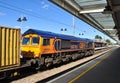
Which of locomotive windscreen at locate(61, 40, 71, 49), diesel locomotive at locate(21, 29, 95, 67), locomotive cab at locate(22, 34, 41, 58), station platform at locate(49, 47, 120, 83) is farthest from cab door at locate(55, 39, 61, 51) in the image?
locomotive cab at locate(22, 34, 41, 58)

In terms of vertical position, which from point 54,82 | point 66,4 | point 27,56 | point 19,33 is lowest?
point 54,82

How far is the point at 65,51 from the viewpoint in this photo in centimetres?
2539

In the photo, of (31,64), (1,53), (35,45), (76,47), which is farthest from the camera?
(76,47)

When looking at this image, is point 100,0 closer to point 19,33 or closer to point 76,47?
point 76,47

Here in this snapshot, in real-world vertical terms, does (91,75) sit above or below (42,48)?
below

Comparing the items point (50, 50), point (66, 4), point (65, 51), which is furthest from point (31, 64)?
A: point (66, 4)

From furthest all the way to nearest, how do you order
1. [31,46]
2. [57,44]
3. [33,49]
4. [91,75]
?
[57,44] → [31,46] → [33,49] → [91,75]

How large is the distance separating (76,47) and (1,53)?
19.3 m

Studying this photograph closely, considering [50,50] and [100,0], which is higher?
[100,0]

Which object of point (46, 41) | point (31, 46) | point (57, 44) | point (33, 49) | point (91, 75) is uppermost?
point (46, 41)

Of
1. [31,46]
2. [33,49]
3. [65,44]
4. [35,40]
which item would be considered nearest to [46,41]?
[35,40]

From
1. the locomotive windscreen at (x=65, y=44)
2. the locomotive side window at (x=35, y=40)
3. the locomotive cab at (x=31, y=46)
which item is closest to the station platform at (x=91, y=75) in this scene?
the locomotive cab at (x=31, y=46)

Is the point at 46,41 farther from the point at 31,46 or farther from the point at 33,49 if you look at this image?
the point at 33,49

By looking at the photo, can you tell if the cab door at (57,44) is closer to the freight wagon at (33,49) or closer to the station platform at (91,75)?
the freight wagon at (33,49)
